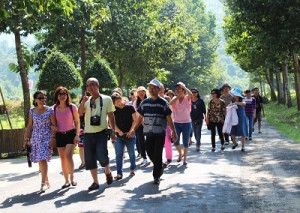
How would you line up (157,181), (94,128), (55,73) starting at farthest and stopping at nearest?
(55,73) → (157,181) → (94,128)

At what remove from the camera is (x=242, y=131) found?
14000mm

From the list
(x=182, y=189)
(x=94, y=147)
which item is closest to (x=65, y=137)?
(x=94, y=147)

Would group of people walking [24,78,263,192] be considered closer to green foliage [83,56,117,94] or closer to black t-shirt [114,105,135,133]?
black t-shirt [114,105,135,133]

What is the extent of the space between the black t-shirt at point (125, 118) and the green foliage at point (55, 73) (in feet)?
20.6

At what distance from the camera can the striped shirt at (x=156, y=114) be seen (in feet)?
29.8

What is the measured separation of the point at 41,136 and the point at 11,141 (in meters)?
6.42

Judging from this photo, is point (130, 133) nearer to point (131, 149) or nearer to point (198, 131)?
point (131, 149)

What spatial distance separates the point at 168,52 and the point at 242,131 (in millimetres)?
22009

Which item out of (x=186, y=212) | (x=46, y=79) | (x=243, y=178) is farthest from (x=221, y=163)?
(x=46, y=79)

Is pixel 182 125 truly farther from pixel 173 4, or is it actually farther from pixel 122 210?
pixel 173 4

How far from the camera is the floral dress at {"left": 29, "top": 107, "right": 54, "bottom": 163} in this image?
343 inches

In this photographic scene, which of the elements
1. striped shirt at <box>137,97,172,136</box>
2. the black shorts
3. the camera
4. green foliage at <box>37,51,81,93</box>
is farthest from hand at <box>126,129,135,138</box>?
green foliage at <box>37,51,81,93</box>

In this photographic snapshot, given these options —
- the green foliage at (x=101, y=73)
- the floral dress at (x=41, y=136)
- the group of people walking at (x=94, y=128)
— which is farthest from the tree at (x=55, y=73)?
the floral dress at (x=41, y=136)

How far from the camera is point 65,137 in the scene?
8.80 meters
